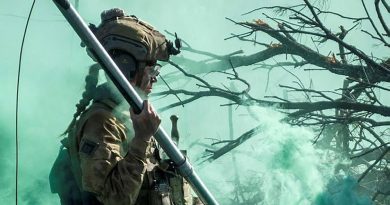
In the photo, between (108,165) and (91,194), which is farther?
(91,194)

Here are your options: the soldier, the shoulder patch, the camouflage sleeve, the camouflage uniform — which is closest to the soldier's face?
the soldier

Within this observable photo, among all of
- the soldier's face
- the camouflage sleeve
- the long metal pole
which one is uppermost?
the soldier's face

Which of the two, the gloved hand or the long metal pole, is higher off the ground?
the long metal pole

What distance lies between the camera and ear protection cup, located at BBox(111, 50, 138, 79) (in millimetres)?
2777

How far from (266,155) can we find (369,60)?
5.94ft

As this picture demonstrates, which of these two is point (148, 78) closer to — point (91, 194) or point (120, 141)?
point (120, 141)

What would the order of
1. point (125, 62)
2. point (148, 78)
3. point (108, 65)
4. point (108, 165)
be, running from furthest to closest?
point (148, 78) < point (125, 62) < point (108, 165) < point (108, 65)

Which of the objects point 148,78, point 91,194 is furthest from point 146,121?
point 148,78

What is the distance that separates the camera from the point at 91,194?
2.60m

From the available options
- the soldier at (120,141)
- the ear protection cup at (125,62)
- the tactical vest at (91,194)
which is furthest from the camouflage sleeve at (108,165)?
the ear protection cup at (125,62)

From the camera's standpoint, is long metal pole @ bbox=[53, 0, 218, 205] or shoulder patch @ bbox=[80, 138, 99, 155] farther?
shoulder patch @ bbox=[80, 138, 99, 155]

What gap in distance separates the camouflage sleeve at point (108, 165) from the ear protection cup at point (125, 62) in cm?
33

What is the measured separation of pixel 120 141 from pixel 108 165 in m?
0.17

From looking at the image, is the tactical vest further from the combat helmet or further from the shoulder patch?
the combat helmet
